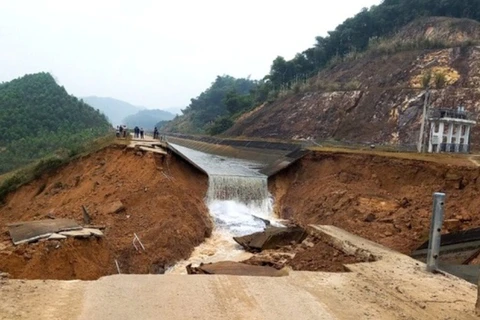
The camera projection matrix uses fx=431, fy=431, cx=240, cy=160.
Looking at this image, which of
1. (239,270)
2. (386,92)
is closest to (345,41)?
(386,92)

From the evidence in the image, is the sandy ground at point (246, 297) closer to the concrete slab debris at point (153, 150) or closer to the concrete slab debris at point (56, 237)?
the concrete slab debris at point (56, 237)

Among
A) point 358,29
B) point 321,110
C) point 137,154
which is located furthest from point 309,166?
point 358,29

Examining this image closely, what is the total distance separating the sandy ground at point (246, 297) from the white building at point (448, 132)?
22.2 m

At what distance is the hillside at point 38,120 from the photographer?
127 ft

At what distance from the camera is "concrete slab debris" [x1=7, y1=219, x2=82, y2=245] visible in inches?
429

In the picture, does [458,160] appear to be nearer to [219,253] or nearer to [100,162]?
[219,253]

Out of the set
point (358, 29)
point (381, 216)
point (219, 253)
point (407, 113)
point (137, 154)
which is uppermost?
point (358, 29)

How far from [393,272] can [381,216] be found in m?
8.16

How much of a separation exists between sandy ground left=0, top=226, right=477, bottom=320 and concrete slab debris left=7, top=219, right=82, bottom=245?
476 centimetres

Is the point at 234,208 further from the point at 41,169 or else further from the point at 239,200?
the point at 41,169

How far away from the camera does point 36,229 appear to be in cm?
1148

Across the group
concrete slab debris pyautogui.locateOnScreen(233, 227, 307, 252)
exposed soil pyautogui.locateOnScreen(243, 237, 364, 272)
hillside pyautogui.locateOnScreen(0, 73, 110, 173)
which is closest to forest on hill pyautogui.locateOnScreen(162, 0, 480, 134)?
hillside pyautogui.locateOnScreen(0, 73, 110, 173)

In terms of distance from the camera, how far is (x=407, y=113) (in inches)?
1436

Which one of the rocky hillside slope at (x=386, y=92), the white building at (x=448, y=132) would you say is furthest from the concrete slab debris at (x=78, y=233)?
the rocky hillside slope at (x=386, y=92)
